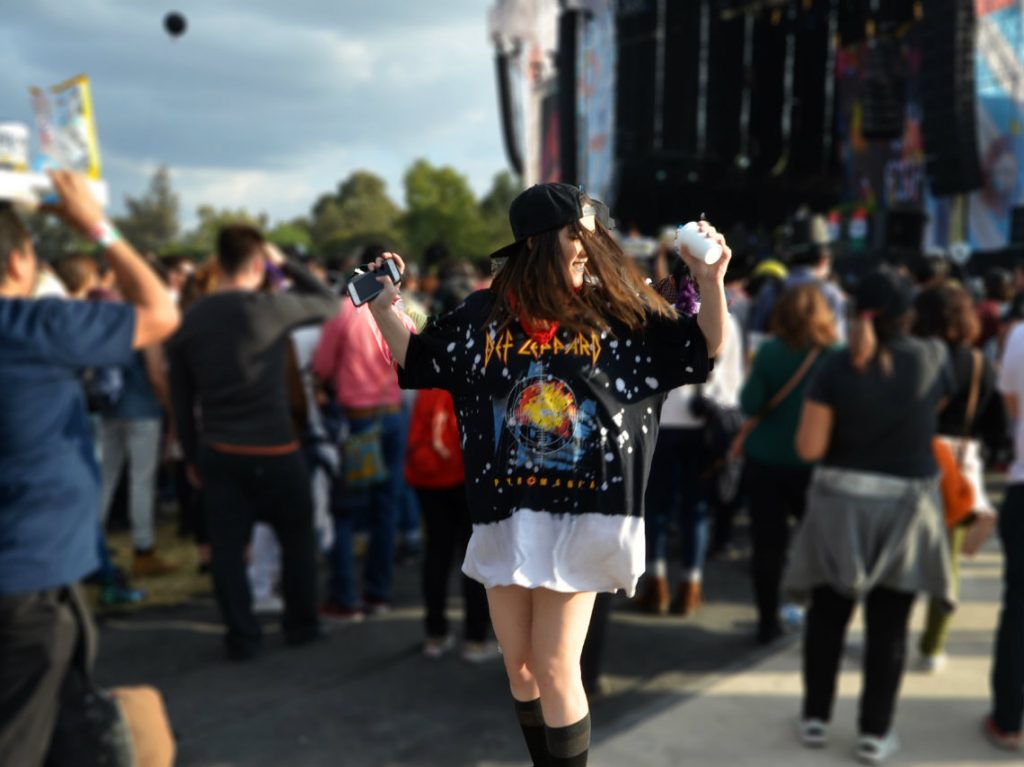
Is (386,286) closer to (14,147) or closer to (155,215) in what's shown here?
(14,147)

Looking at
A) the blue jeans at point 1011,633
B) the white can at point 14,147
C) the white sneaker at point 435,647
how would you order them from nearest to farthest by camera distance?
the white can at point 14,147, the blue jeans at point 1011,633, the white sneaker at point 435,647

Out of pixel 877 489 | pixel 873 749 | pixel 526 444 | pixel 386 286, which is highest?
pixel 386 286

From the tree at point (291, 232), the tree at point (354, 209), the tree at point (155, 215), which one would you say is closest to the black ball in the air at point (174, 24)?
the tree at point (291, 232)

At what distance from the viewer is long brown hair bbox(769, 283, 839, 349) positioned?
4.40 m

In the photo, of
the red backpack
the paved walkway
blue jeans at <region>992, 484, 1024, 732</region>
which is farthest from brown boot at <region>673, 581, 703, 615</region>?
blue jeans at <region>992, 484, 1024, 732</region>

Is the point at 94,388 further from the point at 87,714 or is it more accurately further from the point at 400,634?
the point at 87,714

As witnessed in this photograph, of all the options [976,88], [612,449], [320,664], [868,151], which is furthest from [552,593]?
[868,151]

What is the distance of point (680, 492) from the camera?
215 inches

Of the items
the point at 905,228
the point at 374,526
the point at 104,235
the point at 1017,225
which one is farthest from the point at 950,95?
the point at 104,235

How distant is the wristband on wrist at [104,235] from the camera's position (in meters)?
2.42

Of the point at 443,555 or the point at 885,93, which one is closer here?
the point at 443,555

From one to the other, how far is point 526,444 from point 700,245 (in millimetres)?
334

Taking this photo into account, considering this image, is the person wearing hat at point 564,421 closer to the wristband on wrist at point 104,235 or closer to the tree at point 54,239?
the wristband on wrist at point 104,235

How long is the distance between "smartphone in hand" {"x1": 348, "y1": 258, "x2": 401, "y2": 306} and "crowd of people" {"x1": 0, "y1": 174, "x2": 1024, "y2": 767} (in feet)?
0.05
